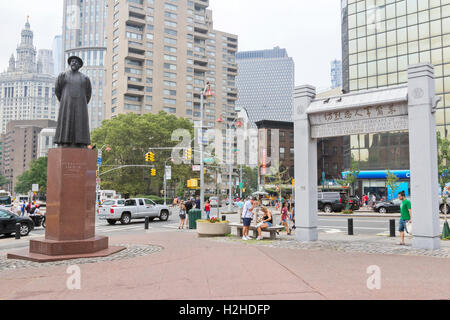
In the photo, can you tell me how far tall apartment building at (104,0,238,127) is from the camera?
85000 millimetres

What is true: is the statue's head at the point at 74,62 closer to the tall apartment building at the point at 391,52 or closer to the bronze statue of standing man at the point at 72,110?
the bronze statue of standing man at the point at 72,110

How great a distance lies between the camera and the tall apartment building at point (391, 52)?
4884 cm

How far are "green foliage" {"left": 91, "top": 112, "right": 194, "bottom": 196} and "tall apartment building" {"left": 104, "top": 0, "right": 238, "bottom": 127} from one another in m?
26.7

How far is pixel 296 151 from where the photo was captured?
1529 centimetres

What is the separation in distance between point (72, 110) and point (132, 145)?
4606 centimetres

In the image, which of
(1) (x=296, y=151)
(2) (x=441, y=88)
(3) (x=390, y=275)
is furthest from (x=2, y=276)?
(2) (x=441, y=88)

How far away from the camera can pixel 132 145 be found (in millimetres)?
57281

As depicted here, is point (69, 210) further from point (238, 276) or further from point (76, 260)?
point (238, 276)

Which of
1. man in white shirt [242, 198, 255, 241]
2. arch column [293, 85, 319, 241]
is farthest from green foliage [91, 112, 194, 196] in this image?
arch column [293, 85, 319, 241]

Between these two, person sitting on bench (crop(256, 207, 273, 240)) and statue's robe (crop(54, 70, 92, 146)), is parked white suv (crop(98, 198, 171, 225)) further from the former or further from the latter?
statue's robe (crop(54, 70, 92, 146))

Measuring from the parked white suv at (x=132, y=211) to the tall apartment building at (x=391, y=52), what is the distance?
114 ft

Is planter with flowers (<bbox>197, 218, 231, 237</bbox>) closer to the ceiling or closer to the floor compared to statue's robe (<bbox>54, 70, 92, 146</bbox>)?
closer to the floor
